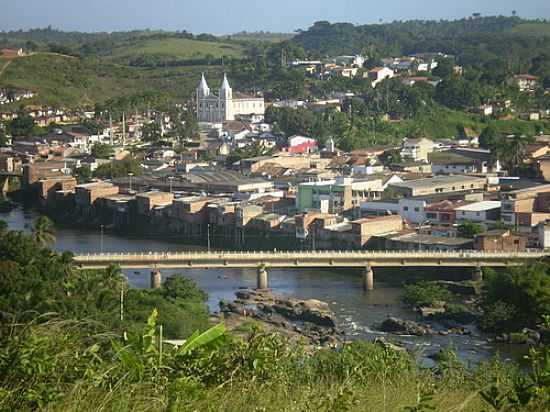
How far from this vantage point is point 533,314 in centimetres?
901

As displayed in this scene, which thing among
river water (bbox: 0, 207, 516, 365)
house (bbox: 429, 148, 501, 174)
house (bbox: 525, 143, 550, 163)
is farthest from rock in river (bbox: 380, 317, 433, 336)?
house (bbox: 525, 143, 550, 163)

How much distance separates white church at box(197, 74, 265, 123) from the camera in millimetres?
24969

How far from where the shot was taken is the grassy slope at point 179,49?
121ft

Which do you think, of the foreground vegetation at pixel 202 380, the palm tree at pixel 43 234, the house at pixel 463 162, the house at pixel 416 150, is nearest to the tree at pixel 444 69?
the house at pixel 416 150

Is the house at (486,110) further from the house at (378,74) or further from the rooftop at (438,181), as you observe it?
the rooftop at (438,181)

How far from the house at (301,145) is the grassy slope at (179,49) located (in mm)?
14309

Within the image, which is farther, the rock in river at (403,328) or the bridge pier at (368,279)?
the bridge pier at (368,279)

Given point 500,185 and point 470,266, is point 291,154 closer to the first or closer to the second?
point 500,185

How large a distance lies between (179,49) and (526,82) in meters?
14.2

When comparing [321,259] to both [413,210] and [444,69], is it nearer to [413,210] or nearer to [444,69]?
[413,210]

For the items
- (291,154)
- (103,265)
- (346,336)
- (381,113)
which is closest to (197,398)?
(346,336)

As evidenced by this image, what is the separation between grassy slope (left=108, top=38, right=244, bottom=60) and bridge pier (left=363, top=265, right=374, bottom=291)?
81.3 feet

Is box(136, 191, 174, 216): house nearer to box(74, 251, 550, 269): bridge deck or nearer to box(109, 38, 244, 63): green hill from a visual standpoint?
box(74, 251, 550, 269): bridge deck

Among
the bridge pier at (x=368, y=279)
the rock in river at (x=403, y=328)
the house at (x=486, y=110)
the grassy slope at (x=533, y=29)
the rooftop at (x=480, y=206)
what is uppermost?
the grassy slope at (x=533, y=29)
